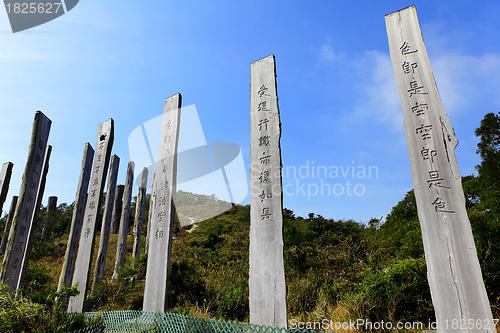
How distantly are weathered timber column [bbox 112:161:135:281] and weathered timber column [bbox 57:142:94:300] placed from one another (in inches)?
114

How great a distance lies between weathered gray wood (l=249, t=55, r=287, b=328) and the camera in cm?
426

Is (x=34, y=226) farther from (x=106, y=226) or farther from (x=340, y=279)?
(x=340, y=279)

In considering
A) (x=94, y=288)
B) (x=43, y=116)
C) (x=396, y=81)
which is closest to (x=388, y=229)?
(x=396, y=81)

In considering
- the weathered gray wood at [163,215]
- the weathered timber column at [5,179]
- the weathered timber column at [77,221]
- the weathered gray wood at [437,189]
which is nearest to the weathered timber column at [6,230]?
the weathered timber column at [5,179]

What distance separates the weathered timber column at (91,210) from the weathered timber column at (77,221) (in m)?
0.29

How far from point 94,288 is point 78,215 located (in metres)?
2.41

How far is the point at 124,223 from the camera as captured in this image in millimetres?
12328

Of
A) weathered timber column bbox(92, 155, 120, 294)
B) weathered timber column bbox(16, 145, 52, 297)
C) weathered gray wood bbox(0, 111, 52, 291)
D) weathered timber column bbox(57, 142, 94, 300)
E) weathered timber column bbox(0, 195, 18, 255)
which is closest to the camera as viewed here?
weathered gray wood bbox(0, 111, 52, 291)

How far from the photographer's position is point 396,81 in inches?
179

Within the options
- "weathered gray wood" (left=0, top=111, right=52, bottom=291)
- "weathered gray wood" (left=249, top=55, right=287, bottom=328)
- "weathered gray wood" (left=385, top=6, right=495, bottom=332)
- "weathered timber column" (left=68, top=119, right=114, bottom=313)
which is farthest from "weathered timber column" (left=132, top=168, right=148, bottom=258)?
Answer: "weathered gray wood" (left=385, top=6, right=495, bottom=332)

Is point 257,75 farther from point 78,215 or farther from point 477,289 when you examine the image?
point 78,215

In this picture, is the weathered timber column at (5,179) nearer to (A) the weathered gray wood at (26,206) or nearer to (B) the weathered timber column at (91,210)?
(A) the weathered gray wood at (26,206)

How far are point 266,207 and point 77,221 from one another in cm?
559

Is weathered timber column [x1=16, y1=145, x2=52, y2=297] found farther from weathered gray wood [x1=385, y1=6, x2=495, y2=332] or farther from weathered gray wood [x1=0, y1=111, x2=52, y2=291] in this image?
weathered gray wood [x1=385, y1=6, x2=495, y2=332]
